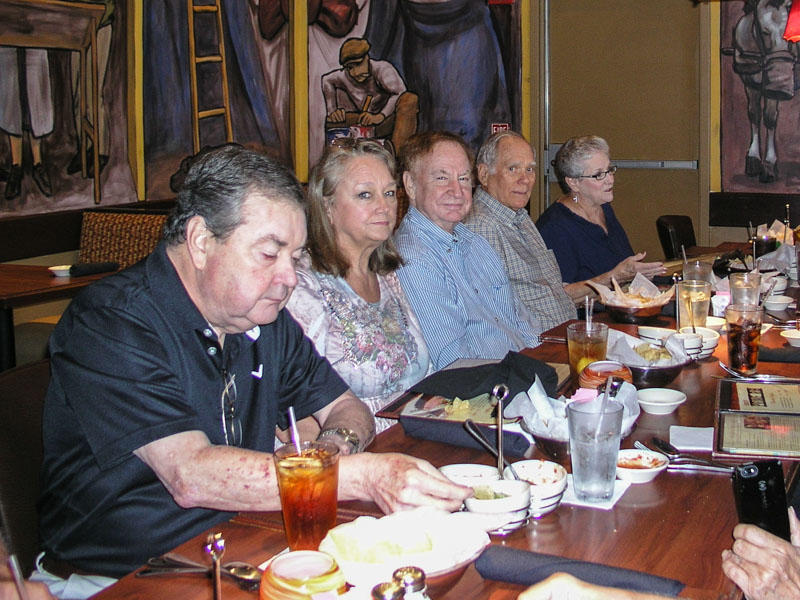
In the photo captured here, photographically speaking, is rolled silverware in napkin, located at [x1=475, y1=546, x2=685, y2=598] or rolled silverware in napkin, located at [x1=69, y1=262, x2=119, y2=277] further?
rolled silverware in napkin, located at [x1=69, y1=262, x2=119, y2=277]

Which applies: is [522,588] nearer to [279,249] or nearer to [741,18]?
[279,249]

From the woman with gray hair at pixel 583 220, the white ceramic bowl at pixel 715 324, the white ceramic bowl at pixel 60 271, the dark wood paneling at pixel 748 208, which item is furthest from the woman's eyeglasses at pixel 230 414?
the dark wood paneling at pixel 748 208

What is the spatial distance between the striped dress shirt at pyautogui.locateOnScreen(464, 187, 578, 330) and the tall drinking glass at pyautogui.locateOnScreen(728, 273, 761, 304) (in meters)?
1.05

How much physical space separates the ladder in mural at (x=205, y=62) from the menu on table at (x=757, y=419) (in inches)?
147

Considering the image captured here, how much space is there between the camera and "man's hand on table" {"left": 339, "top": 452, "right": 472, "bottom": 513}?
1342 mm

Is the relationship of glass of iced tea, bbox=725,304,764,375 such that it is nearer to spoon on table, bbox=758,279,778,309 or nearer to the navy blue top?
spoon on table, bbox=758,279,778,309

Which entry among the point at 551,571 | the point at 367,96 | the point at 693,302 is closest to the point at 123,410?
the point at 551,571

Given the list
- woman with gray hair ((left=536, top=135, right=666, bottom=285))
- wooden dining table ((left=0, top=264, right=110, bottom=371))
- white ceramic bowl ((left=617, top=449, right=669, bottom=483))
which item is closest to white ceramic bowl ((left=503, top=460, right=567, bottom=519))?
white ceramic bowl ((left=617, top=449, right=669, bottom=483))

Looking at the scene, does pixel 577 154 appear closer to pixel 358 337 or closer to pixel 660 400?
pixel 358 337

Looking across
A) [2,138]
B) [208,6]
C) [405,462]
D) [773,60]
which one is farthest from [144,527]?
[773,60]

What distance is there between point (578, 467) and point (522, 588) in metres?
0.34

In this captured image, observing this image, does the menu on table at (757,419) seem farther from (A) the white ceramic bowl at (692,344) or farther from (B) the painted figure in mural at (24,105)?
(B) the painted figure in mural at (24,105)

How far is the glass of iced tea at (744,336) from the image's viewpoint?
2264 millimetres

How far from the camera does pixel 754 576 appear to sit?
Answer: 1.20m
